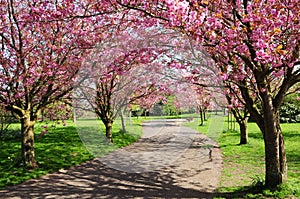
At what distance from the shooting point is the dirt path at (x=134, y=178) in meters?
6.29

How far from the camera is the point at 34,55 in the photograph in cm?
851

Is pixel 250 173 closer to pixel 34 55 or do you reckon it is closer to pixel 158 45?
pixel 158 45

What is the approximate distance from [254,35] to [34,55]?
6.64 metres

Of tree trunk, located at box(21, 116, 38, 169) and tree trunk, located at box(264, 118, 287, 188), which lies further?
tree trunk, located at box(21, 116, 38, 169)

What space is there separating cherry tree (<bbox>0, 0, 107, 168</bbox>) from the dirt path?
1.85 meters

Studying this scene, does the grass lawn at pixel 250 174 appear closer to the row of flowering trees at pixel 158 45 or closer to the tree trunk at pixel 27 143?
the row of flowering trees at pixel 158 45

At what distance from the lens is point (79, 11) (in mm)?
8453

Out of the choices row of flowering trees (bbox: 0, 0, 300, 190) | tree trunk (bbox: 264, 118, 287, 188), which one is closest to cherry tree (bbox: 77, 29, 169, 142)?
row of flowering trees (bbox: 0, 0, 300, 190)

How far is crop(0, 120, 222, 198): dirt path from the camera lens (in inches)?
248

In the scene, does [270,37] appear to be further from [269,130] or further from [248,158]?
[248,158]

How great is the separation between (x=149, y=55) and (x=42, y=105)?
411cm

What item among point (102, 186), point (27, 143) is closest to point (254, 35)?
point (102, 186)

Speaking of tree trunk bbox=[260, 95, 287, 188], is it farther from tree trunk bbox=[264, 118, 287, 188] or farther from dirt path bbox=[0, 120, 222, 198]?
dirt path bbox=[0, 120, 222, 198]

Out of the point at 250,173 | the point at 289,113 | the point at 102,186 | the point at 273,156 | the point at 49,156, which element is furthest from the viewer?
the point at 289,113
